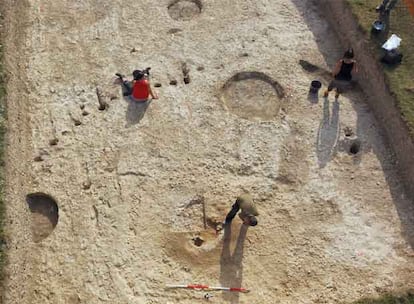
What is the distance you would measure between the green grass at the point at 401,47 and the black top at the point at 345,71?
1005 mm

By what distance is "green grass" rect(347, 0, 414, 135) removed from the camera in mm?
12680

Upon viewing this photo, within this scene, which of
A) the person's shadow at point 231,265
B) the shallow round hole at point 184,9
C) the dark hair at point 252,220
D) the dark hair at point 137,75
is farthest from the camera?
the shallow round hole at point 184,9

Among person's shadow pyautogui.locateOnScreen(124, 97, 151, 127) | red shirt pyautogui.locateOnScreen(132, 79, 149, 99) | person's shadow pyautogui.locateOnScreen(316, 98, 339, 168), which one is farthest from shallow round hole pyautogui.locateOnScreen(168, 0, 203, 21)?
person's shadow pyautogui.locateOnScreen(316, 98, 339, 168)

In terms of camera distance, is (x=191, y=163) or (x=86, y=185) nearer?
(x=86, y=185)

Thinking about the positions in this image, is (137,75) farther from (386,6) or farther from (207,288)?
(386,6)

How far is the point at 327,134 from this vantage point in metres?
13.0

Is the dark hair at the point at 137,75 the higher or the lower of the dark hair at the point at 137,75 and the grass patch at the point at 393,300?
the higher

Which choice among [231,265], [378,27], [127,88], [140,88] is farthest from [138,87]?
[378,27]

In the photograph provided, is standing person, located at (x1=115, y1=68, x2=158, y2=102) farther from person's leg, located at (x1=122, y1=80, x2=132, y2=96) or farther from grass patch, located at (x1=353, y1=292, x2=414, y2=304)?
grass patch, located at (x1=353, y1=292, x2=414, y2=304)

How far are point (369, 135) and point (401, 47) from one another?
11.0ft

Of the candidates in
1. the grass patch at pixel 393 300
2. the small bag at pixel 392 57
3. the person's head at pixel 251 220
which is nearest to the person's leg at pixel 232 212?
the person's head at pixel 251 220

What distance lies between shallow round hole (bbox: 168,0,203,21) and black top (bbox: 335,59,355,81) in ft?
19.2

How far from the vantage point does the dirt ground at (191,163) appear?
10.5 m

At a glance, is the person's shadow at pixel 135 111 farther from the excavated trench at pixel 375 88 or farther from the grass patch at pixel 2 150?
the excavated trench at pixel 375 88
